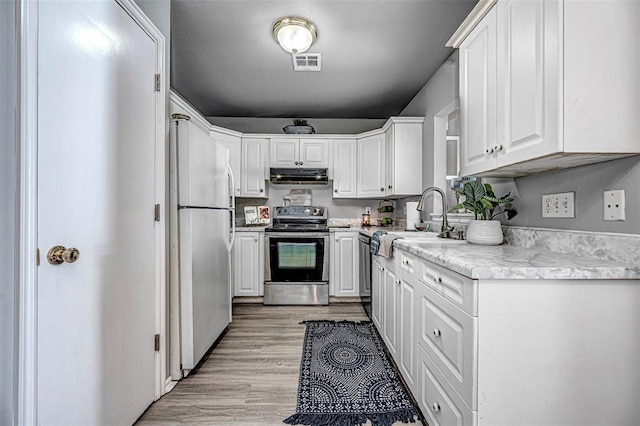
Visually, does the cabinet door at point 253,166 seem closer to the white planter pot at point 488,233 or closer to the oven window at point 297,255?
the oven window at point 297,255

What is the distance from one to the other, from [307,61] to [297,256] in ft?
6.79

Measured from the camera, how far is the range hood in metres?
3.80

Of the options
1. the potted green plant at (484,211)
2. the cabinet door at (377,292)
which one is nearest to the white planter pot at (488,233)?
the potted green plant at (484,211)

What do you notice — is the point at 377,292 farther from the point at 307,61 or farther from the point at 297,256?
the point at 307,61

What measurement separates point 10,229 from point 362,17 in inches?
90.6

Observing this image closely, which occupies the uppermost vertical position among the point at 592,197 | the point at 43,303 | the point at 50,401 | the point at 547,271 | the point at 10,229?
the point at 592,197

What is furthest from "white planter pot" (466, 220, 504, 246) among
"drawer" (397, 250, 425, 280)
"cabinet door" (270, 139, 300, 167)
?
"cabinet door" (270, 139, 300, 167)

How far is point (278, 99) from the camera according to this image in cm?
359

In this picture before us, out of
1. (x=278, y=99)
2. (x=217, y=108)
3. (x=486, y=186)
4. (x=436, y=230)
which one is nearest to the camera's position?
(x=486, y=186)

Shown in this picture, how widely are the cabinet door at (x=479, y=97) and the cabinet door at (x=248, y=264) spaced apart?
2500mm

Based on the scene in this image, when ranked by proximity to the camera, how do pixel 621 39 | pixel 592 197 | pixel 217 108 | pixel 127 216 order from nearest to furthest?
pixel 621 39 < pixel 592 197 < pixel 127 216 < pixel 217 108

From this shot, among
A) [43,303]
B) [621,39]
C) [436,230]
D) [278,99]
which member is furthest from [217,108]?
[621,39]

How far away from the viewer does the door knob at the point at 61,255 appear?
995mm

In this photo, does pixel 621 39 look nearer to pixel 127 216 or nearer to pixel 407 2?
pixel 407 2
